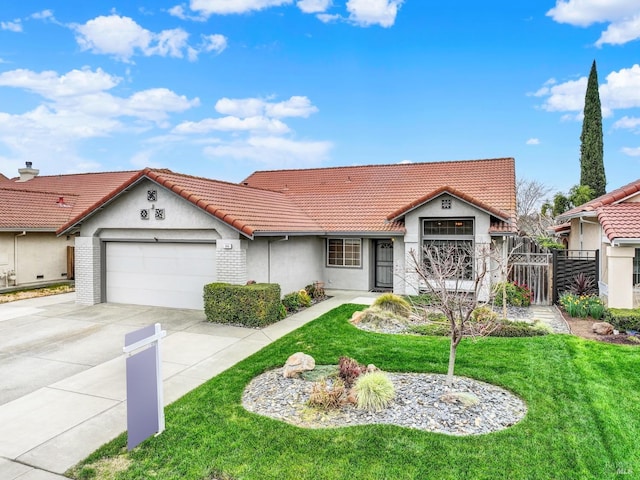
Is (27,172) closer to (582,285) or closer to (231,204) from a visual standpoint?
(231,204)

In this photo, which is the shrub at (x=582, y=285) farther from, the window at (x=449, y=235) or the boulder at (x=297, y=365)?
the boulder at (x=297, y=365)

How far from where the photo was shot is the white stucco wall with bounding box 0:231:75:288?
1700cm

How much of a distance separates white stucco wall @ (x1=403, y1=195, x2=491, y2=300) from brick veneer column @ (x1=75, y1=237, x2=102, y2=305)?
413 inches

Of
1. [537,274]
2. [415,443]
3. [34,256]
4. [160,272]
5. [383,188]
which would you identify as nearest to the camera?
[415,443]

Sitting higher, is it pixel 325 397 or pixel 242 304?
pixel 242 304

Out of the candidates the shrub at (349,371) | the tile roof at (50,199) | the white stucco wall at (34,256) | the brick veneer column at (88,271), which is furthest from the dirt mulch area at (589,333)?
the white stucco wall at (34,256)

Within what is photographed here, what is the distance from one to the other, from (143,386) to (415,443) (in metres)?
3.34

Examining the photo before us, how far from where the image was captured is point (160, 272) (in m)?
13.5

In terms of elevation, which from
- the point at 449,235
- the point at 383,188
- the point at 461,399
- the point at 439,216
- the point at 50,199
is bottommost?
the point at 461,399

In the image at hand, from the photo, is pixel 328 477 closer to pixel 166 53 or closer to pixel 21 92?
pixel 166 53

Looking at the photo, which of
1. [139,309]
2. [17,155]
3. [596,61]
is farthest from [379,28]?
[17,155]

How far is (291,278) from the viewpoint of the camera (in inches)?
588

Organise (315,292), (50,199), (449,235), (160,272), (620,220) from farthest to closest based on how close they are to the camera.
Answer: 1. (50,199)
2. (315,292)
3. (449,235)
4. (160,272)
5. (620,220)

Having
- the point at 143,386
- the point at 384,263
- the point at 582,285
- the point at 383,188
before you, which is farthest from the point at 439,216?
the point at 143,386
